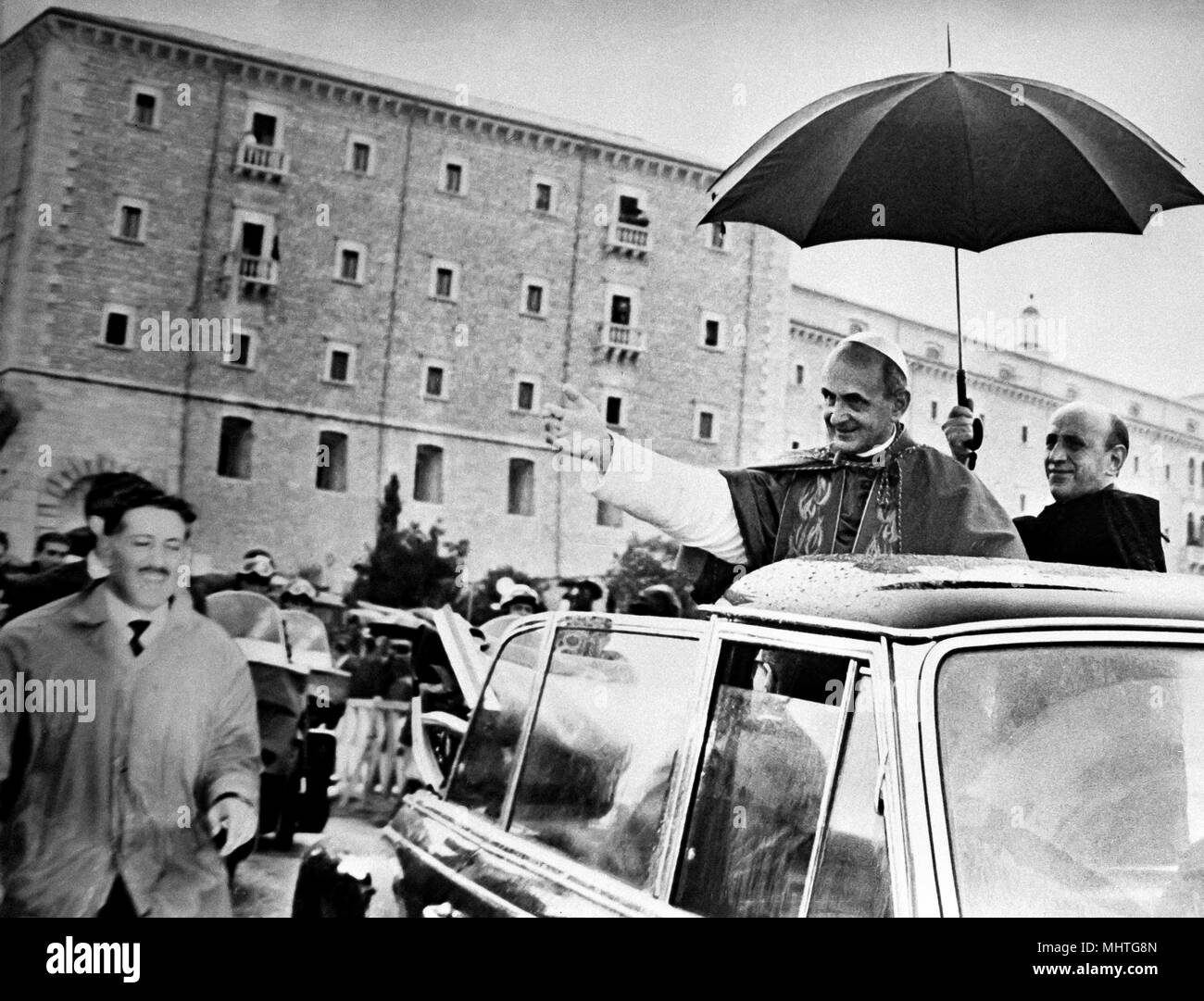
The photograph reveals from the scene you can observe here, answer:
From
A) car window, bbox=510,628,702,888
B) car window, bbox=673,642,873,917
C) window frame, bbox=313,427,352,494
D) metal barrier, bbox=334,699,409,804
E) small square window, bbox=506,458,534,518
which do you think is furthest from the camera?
small square window, bbox=506,458,534,518

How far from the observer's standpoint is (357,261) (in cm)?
362

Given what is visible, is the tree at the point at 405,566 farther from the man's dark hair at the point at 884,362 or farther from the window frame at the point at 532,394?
the man's dark hair at the point at 884,362

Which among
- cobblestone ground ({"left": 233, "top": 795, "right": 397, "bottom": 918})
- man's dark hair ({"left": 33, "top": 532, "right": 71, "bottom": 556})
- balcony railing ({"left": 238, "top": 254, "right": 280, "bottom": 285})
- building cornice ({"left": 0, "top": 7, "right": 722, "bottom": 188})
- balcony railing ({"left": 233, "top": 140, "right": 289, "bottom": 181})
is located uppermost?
building cornice ({"left": 0, "top": 7, "right": 722, "bottom": 188})

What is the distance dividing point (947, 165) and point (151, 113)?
2141 mm

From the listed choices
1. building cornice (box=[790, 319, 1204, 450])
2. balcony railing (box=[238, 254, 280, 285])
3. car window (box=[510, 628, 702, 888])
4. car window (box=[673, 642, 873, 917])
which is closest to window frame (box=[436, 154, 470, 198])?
balcony railing (box=[238, 254, 280, 285])

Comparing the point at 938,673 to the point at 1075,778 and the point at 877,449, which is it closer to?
the point at 1075,778

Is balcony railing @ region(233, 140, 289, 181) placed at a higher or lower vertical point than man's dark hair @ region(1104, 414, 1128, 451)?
higher

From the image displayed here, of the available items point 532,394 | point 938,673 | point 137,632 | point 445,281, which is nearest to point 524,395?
point 532,394

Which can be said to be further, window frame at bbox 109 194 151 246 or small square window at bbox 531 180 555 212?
small square window at bbox 531 180 555 212

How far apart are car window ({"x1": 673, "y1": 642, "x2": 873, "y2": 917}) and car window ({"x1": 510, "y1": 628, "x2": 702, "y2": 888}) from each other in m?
0.08

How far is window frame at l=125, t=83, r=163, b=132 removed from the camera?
338 cm

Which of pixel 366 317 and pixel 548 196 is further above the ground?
pixel 548 196

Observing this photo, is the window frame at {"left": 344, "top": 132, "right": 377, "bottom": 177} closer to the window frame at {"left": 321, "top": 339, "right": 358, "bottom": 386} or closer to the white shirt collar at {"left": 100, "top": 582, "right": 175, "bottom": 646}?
the window frame at {"left": 321, "top": 339, "right": 358, "bottom": 386}

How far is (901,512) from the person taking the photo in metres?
3.32
